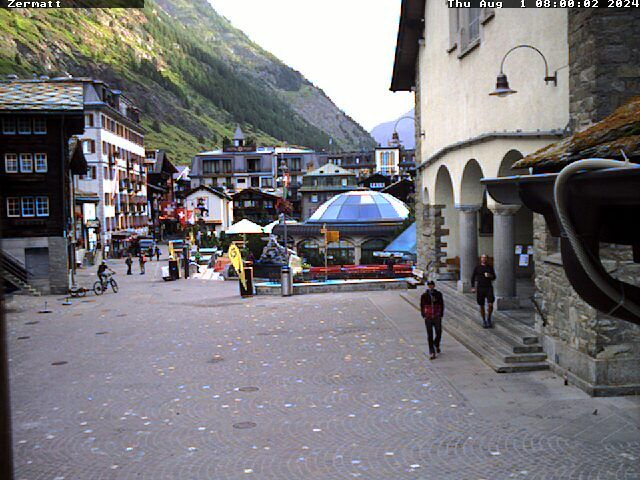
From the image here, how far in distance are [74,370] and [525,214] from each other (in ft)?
51.6

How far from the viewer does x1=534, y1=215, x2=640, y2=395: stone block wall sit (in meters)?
12.0

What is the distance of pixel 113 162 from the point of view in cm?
7456

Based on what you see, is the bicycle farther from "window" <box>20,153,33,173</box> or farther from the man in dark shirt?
the man in dark shirt

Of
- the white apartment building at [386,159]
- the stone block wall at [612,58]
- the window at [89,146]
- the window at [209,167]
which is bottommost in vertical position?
the stone block wall at [612,58]

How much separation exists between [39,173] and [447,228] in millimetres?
22730

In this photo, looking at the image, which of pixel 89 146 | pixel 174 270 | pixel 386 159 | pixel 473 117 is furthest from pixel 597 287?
pixel 386 159

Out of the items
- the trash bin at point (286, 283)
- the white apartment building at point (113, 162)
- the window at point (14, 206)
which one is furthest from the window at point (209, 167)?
the trash bin at point (286, 283)

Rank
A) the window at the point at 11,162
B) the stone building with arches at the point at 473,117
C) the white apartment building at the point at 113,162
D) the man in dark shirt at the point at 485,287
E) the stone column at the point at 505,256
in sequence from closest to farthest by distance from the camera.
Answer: the stone building with arches at the point at 473,117
the man in dark shirt at the point at 485,287
the stone column at the point at 505,256
the window at the point at 11,162
the white apartment building at the point at 113,162

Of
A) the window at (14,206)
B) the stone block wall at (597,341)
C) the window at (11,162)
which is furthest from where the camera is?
the window at (11,162)

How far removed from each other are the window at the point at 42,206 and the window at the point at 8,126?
3801 millimetres

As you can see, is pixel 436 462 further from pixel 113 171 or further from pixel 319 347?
pixel 113 171

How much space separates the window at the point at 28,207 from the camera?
37.3 metres

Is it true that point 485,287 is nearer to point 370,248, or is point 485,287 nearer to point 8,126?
point 8,126

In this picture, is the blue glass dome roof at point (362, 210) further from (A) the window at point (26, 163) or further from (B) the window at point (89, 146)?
(B) the window at point (89, 146)
